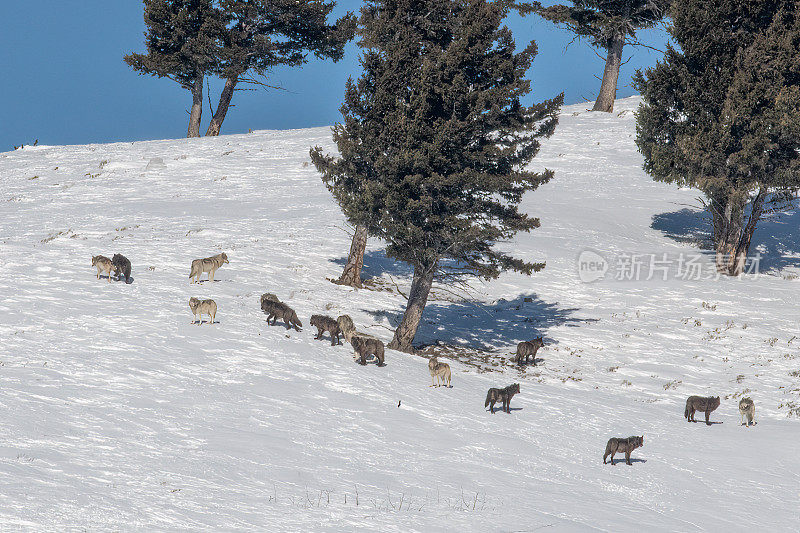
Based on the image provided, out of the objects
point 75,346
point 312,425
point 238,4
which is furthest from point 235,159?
point 312,425

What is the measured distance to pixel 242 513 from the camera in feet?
31.8

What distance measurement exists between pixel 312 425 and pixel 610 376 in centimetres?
1161

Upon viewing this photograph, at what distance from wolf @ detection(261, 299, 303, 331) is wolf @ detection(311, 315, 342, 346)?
0.65 metres

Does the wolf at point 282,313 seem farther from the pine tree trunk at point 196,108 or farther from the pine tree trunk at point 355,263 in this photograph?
the pine tree trunk at point 196,108

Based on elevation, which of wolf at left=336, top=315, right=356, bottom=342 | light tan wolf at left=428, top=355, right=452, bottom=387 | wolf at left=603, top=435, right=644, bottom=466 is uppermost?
wolf at left=336, top=315, right=356, bottom=342

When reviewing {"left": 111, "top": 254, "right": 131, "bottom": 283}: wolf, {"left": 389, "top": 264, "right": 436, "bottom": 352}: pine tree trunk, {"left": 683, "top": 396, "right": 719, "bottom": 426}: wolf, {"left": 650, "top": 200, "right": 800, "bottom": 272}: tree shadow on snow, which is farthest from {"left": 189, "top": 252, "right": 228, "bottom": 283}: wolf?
{"left": 650, "top": 200, "right": 800, "bottom": 272}: tree shadow on snow

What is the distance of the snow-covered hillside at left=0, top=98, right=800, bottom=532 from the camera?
10.8m

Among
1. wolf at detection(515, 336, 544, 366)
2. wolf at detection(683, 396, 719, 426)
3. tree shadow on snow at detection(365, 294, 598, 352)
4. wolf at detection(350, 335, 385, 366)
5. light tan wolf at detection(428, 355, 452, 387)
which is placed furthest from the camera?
tree shadow on snow at detection(365, 294, 598, 352)

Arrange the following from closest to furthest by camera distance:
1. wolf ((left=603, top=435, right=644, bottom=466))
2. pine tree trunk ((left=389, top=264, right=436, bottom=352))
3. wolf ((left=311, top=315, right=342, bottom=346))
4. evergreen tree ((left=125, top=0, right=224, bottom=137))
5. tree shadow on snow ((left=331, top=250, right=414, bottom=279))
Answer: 1. wolf ((left=603, top=435, right=644, bottom=466))
2. wolf ((left=311, top=315, right=342, bottom=346))
3. pine tree trunk ((left=389, top=264, right=436, bottom=352))
4. tree shadow on snow ((left=331, top=250, right=414, bottom=279))
5. evergreen tree ((left=125, top=0, right=224, bottom=137))

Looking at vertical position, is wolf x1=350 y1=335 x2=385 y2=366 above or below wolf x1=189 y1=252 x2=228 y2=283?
below

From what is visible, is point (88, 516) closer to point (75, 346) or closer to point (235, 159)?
point (75, 346)

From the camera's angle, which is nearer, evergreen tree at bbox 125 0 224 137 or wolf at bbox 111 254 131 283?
wolf at bbox 111 254 131 283

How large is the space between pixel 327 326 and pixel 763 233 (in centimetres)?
2864

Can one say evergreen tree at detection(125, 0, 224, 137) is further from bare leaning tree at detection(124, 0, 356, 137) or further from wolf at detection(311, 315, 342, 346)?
wolf at detection(311, 315, 342, 346)
